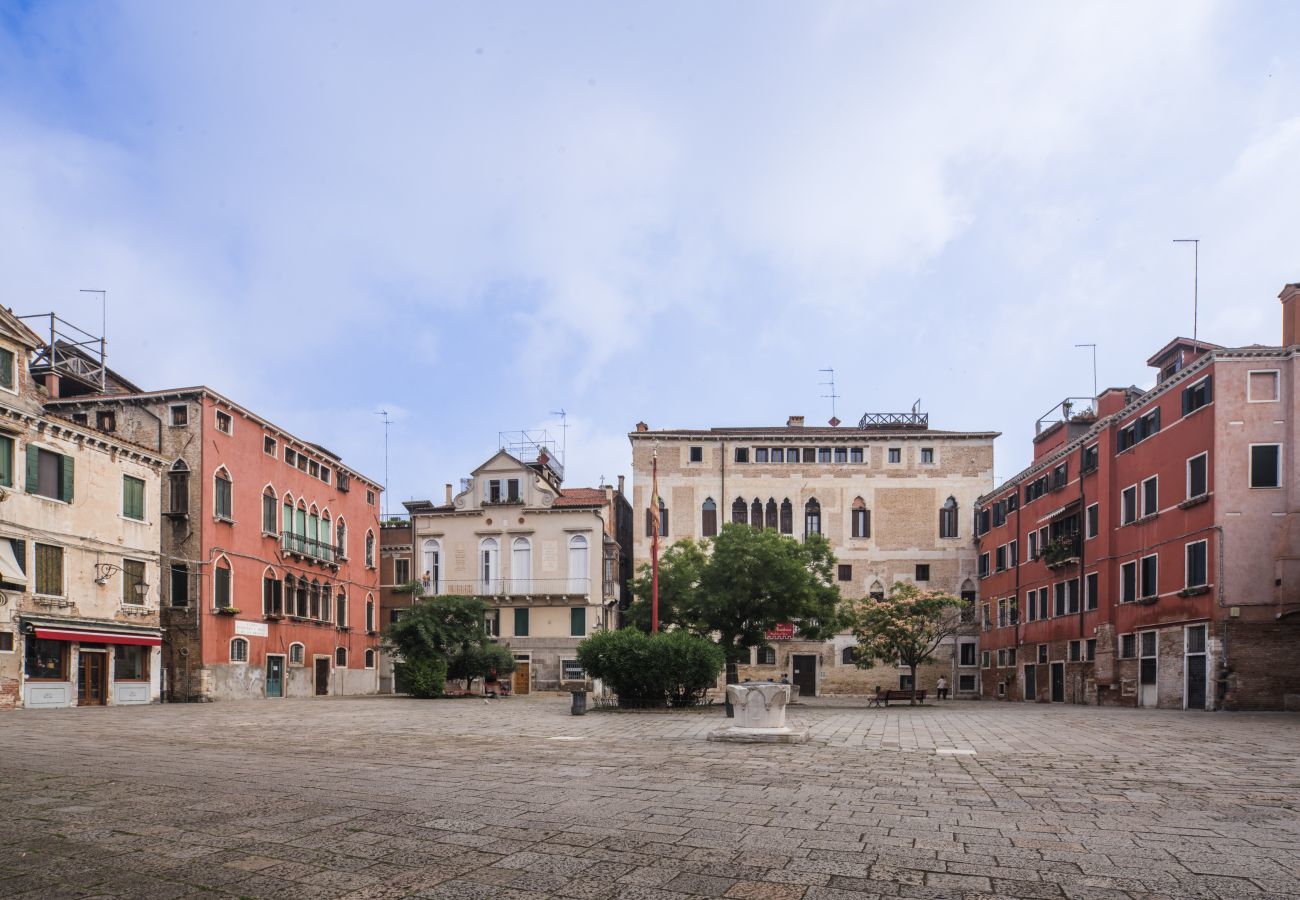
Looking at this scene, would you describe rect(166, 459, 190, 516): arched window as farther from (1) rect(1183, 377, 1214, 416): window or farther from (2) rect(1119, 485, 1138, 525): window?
(1) rect(1183, 377, 1214, 416): window

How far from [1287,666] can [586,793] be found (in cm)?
2768

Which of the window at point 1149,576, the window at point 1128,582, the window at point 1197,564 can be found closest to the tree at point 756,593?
the window at point 1128,582

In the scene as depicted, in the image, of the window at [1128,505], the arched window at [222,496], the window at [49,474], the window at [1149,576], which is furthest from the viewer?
the arched window at [222,496]

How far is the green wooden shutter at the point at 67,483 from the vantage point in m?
31.6

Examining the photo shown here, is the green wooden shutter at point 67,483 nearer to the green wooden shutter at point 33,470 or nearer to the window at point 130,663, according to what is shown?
the green wooden shutter at point 33,470

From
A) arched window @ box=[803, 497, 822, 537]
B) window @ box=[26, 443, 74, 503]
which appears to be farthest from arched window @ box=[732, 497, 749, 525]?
window @ box=[26, 443, 74, 503]

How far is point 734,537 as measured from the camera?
124 feet

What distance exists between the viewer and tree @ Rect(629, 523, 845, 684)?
121 ft

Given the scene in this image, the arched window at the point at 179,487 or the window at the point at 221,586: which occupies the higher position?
the arched window at the point at 179,487

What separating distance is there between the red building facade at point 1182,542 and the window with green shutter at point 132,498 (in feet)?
111

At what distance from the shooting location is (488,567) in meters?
53.9

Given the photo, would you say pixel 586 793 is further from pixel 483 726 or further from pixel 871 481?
pixel 871 481

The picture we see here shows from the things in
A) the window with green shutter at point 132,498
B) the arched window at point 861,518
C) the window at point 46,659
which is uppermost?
the window with green shutter at point 132,498

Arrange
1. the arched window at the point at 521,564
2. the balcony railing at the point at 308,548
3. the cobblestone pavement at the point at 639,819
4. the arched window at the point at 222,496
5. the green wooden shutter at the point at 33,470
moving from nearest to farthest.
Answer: the cobblestone pavement at the point at 639,819
the green wooden shutter at the point at 33,470
the arched window at the point at 222,496
the balcony railing at the point at 308,548
the arched window at the point at 521,564
